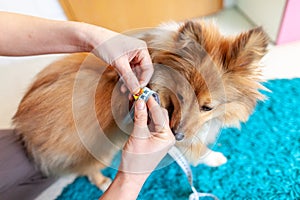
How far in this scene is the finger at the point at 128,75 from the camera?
898mm

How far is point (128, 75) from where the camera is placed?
90cm

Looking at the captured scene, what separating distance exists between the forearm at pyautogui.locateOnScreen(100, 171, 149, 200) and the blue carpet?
1.86 feet

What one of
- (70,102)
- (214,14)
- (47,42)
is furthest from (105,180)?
(214,14)

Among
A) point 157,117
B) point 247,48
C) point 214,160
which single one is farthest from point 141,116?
point 214,160

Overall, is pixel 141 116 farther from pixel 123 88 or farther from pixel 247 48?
pixel 247 48

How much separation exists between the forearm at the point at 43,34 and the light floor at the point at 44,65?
2.26 feet

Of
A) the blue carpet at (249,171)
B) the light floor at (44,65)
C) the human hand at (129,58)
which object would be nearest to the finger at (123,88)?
the human hand at (129,58)

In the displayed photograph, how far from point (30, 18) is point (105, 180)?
0.80 metres

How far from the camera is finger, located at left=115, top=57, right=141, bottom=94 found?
0.90 metres

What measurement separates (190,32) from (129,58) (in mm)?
208

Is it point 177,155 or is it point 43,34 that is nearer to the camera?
point 43,34

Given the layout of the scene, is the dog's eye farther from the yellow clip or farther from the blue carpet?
the blue carpet

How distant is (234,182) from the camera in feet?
4.55

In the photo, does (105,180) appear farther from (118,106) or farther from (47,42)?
(47,42)
